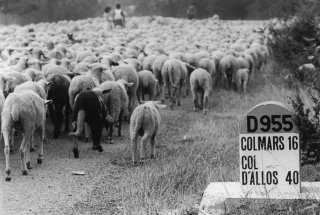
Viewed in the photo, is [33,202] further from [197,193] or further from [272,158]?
[272,158]

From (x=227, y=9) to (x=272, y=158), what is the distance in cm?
4949

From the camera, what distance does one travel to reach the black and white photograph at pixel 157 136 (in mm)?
6926

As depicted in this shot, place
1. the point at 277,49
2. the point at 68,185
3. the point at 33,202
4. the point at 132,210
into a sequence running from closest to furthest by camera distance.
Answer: the point at 132,210
the point at 33,202
the point at 68,185
the point at 277,49

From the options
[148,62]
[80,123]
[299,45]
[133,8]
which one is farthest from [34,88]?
[133,8]

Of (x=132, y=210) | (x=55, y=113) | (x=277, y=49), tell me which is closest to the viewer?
(x=132, y=210)

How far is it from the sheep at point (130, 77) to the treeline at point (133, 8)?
23053mm

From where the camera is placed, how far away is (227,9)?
5544 centimetres

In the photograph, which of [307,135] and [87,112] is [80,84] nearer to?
[87,112]

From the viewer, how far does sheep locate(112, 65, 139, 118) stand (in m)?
14.5

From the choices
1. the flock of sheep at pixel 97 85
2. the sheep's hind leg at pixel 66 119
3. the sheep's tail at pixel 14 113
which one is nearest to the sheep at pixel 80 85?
the flock of sheep at pixel 97 85

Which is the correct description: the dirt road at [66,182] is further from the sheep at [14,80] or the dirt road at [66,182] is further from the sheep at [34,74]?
the sheep at [34,74]


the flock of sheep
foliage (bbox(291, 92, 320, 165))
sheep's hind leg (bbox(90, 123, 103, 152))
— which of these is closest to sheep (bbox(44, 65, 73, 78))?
the flock of sheep

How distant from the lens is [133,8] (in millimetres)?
59875

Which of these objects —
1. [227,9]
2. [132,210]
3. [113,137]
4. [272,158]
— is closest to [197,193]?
[132,210]
